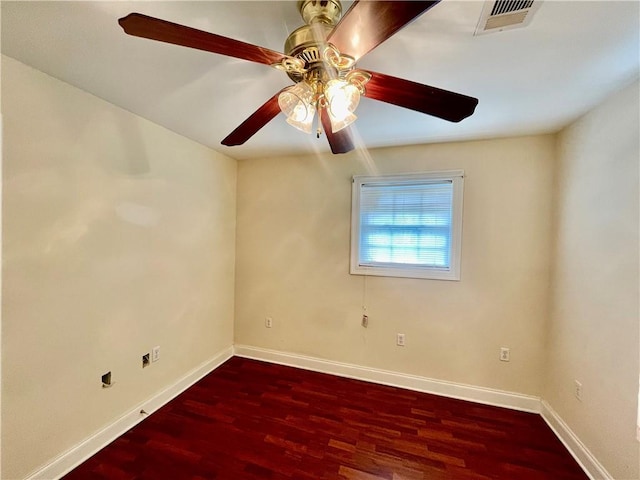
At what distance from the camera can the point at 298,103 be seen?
113 centimetres

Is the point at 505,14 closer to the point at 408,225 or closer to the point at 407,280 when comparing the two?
the point at 408,225

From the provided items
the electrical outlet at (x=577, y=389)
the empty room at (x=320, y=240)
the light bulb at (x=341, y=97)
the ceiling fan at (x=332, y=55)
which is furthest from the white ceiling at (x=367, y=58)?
the electrical outlet at (x=577, y=389)

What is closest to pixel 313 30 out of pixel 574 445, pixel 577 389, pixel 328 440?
pixel 328 440

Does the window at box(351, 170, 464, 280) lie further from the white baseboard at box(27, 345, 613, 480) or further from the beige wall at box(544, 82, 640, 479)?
the white baseboard at box(27, 345, 613, 480)

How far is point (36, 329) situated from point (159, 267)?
0.84 metres

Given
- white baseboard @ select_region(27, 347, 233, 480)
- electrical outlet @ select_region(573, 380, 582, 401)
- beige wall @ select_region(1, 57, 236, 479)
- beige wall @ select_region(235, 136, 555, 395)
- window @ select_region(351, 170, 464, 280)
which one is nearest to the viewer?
beige wall @ select_region(1, 57, 236, 479)

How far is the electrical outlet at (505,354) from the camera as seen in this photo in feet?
7.82

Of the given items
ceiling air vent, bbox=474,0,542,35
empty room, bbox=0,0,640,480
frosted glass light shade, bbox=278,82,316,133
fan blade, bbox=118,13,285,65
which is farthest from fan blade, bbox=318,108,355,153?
ceiling air vent, bbox=474,0,542,35

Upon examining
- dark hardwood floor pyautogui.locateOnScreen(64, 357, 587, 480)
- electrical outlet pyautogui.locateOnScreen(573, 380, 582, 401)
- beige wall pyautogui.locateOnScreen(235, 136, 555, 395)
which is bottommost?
dark hardwood floor pyautogui.locateOnScreen(64, 357, 587, 480)

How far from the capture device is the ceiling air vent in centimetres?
100

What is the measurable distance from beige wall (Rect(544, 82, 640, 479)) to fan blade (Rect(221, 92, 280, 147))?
6.39 ft

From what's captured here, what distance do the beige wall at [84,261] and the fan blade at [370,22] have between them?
173 cm

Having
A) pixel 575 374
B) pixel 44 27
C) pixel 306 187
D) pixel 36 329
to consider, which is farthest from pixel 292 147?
pixel 575 374

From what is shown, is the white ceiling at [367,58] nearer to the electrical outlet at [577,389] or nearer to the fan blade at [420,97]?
the fan blade at [420,97]
